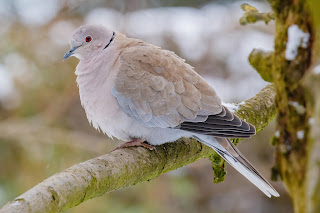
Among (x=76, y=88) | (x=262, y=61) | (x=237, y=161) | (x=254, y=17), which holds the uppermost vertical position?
(x=254, y=17)

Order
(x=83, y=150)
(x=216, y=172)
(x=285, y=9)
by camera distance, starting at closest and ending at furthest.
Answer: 1. (x=285, y=9)
2. (x=216, y=172)
3. (x=83, y=150)

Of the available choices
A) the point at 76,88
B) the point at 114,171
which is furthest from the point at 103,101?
the point at 76,88

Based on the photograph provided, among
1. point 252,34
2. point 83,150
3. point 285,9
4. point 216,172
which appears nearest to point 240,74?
point 252,34

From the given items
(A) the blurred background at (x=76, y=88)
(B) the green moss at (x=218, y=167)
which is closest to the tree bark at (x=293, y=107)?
(B) the green moss at (x=218, y=167)

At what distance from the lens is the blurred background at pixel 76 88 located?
406cm

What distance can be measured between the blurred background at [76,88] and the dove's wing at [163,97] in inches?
73.1

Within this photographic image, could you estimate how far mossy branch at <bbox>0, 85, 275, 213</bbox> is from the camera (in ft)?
3.95

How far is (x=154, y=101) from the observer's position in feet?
6.93

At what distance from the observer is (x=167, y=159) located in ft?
6.56

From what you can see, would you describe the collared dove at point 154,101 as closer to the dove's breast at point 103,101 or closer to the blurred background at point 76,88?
the dove's breast at point 103,101

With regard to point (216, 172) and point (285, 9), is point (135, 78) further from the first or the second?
point (285, 9)

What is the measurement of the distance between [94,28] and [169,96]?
1.81 ft

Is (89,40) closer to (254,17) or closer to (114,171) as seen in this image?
(254,17)

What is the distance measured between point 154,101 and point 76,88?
251 cm
